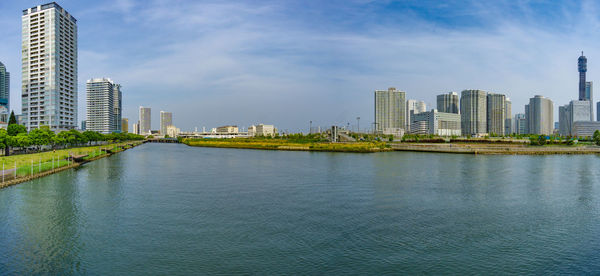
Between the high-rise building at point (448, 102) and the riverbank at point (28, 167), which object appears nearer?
the riverbank at point (28, 167)

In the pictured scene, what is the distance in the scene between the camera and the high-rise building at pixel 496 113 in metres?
173

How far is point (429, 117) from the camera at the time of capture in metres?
169

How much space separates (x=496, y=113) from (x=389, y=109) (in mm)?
50535

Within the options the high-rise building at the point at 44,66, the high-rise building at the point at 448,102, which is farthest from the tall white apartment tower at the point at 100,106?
the high-rise building at the point at 448,102

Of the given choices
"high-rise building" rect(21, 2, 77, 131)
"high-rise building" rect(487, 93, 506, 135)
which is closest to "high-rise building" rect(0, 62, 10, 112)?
"high-rise building" rect(21, 2, 77, 131)

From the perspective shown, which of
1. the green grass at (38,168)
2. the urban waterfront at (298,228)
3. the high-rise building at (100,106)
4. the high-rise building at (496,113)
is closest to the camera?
the urban waterfront at (298,228)

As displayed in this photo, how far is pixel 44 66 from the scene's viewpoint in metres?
70.1

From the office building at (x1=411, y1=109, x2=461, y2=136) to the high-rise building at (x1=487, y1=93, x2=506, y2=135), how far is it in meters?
16.0

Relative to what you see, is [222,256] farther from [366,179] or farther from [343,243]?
[366,179]

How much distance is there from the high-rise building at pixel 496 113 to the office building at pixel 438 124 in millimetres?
16014

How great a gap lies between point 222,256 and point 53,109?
74600 mm

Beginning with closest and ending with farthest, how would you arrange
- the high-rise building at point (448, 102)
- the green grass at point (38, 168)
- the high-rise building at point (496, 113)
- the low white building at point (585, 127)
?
the green grass at point (38, 168), the low white building at point (585, 127), the high-rise building at point (496, 113), the high-rise building at point (448, 102)

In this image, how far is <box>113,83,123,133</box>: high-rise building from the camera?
Answer: 463ft

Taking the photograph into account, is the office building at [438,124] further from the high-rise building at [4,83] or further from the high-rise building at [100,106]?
the high-rise building at [4,83]
